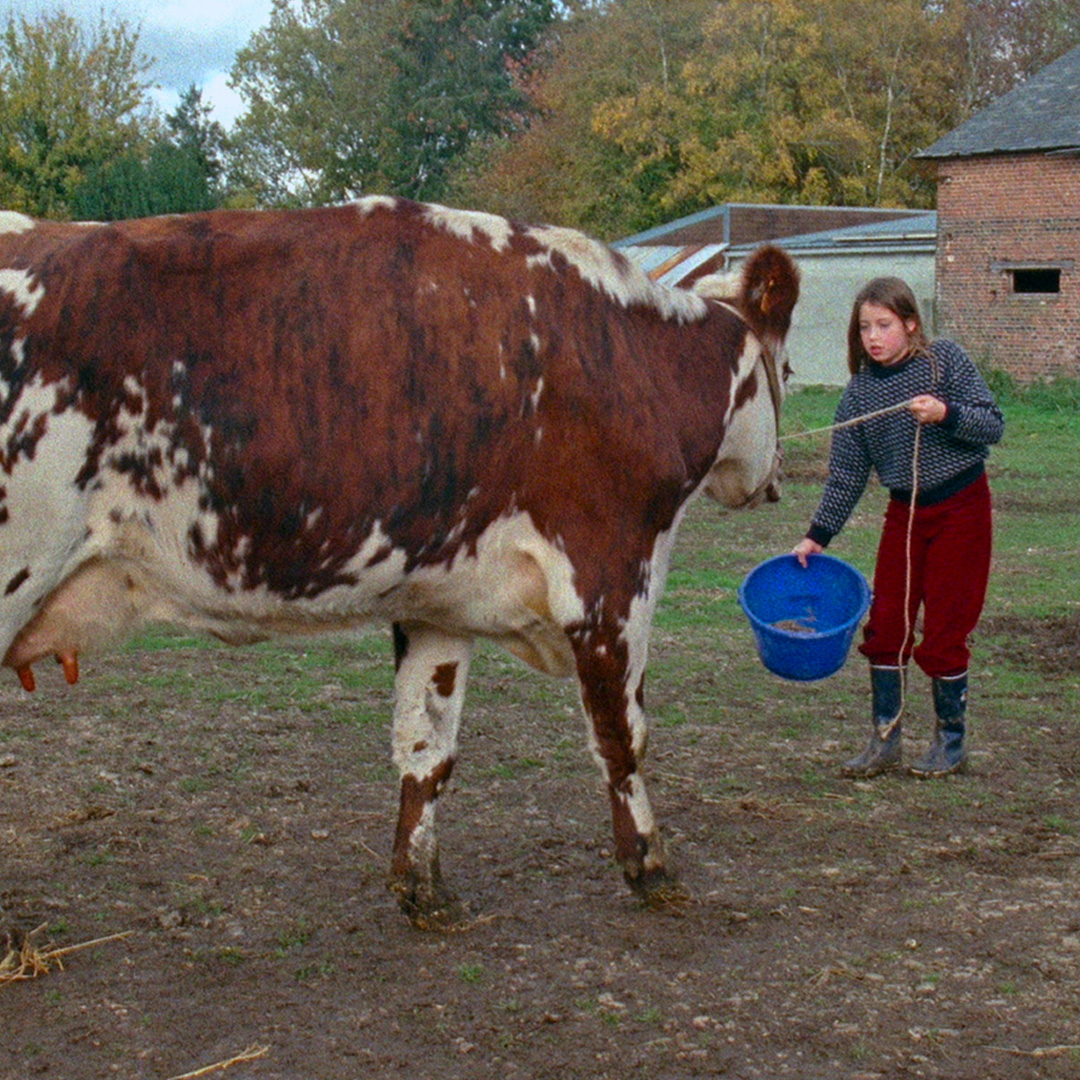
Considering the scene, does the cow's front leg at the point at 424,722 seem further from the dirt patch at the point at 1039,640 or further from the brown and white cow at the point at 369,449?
the dirt patch at the point at 1039,640

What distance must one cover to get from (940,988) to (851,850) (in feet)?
3.82

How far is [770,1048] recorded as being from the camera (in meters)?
3.78

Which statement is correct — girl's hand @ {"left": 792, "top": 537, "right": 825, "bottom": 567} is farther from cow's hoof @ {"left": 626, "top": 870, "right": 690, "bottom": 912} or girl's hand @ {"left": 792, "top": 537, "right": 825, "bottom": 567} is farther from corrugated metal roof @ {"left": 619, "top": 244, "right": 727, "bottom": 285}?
corrugated metal roof @ {"left": 619, "top": 244, "right": 727, "bottom": 285}

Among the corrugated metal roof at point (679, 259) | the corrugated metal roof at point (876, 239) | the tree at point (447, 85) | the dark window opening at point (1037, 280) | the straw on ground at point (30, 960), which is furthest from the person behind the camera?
the tree at point (447, 85)

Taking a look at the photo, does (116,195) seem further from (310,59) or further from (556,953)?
(556,953)

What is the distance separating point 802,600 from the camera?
6398 mm

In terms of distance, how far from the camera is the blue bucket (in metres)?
5.86

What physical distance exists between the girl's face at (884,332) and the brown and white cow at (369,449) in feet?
4.72

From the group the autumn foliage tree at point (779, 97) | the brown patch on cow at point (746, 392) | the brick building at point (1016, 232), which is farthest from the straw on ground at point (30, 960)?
the autumn foliage tree at point (779, 97)

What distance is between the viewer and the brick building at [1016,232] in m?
28.8

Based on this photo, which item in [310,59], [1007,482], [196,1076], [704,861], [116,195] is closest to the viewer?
A: [196,1076]

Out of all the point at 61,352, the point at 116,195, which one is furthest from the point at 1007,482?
the point at 116,195

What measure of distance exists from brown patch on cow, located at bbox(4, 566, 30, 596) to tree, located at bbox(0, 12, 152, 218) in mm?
45170

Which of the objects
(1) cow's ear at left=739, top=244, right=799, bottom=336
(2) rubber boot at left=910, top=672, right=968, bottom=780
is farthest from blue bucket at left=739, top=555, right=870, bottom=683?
(1) cow's ear at left=739, top=244, right=799, bottom=336
